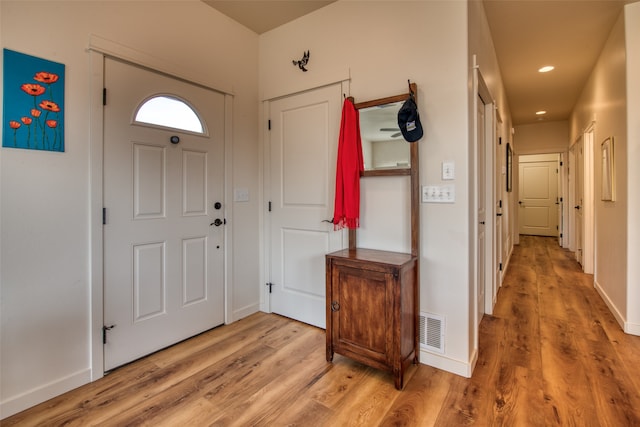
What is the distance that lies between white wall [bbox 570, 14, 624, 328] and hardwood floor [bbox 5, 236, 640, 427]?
532 mm

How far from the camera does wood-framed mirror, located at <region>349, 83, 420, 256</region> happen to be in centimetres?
207

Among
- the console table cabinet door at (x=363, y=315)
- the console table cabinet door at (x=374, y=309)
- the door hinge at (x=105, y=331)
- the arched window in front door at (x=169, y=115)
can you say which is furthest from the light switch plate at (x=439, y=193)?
the door hinge at (x=105, y=331)

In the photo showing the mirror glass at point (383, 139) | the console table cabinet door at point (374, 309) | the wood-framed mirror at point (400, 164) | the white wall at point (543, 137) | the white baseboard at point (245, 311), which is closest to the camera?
the console table cabinet door at point (374, 309)

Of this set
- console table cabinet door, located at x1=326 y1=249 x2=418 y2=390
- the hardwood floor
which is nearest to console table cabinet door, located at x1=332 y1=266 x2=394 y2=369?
console table cabinet door, located at x1=326 y1=249 x2=418 y2=390

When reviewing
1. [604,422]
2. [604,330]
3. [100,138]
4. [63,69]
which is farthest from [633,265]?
[63,69]

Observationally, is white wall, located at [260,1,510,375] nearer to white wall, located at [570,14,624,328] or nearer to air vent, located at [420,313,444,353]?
air vent, located at [420,313,444,353]

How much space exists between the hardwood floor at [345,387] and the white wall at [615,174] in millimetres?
532

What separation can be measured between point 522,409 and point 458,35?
7.17ft

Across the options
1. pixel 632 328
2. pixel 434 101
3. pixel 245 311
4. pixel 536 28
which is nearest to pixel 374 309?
pixel 434 101

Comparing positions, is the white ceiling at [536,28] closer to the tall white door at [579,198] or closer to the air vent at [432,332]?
the tall white door at [579,198]

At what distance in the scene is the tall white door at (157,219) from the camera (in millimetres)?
2049

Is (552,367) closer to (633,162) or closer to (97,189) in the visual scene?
(633,162)

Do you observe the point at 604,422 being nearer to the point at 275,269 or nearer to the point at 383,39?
the point at 275,269

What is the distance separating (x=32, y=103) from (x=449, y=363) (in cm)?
288
